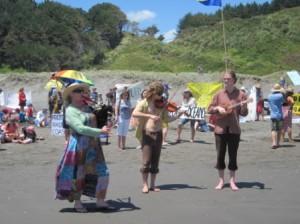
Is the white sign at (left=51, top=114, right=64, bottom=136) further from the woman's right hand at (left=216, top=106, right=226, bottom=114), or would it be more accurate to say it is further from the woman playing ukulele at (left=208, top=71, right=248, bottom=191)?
the woman's right hand at (left=216, top=106, right=226, bottom=114)

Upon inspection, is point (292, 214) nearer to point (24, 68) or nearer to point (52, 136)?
point (52, 136)

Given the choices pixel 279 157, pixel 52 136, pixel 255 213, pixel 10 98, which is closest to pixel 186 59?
pixel 10 98

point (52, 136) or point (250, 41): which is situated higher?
point (250, 41)

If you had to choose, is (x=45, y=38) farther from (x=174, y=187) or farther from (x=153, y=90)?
(x=153, y=90)

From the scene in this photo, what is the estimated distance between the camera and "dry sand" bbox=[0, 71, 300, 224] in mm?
7567

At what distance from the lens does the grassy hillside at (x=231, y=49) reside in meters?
64.7

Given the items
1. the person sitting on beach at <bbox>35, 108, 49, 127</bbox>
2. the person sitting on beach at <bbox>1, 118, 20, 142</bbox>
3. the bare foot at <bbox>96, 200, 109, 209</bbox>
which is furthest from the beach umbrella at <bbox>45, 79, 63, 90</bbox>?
the bare foot at <bbox>96, 200, 109, 209</bbox>

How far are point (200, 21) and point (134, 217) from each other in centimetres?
10621

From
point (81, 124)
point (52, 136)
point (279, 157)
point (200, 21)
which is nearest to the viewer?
point (81, 124)

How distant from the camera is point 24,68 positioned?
216ft

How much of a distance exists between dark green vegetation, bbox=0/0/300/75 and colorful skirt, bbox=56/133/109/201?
2128 inches

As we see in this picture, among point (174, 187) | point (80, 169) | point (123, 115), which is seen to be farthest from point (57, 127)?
point (80, 169)

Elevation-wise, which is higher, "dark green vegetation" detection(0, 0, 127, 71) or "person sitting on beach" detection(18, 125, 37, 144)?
"dark green vegetation" detection(0, 0, 127, 71)

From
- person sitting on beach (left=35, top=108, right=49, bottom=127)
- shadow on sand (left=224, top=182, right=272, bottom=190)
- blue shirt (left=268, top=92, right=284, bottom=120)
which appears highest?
blue shirt (left=268, top=92, right=284, bottom=120)
